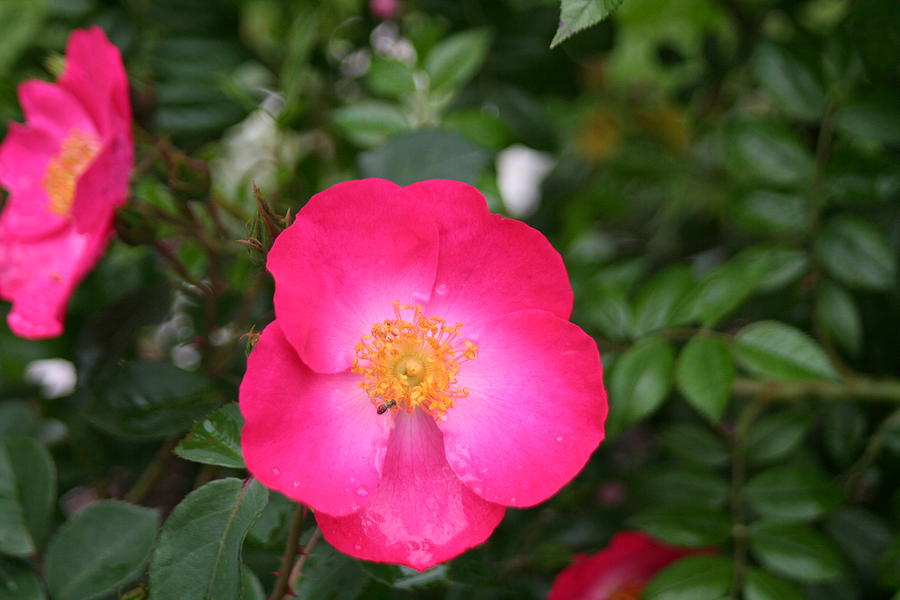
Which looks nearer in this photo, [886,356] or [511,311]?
[511,311]

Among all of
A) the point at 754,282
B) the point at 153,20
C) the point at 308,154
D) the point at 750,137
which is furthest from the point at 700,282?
the point at 153,20

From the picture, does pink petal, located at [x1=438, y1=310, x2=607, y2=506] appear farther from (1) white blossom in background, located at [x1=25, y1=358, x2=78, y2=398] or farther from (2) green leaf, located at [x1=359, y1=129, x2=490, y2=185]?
(1) white blossom in background, located at [x1=25, y1=358, x2=78, y2=398]

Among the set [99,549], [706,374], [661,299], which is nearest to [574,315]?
[661,299]

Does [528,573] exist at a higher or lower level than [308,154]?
lower

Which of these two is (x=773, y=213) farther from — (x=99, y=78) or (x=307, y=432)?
(x=99, y=78)

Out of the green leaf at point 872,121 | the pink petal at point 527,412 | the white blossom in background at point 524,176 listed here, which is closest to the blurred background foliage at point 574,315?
the green leaf at point 872,121

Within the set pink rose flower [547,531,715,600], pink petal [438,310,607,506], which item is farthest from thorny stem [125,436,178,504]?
pink rose flower [547,531,715,600]

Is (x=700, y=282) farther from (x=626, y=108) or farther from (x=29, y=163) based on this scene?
(x=626, y=108)
